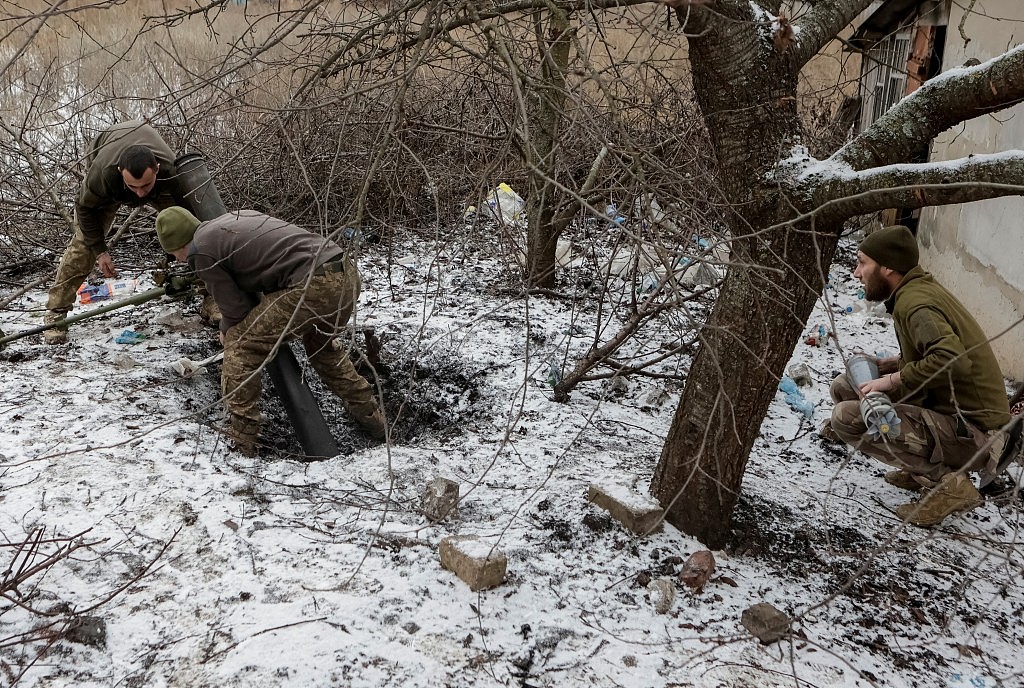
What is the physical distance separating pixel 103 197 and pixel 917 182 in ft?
14.4

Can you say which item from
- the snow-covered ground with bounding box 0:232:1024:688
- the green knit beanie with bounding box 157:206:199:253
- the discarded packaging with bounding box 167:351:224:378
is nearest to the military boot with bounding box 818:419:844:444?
the snow-covered ground with bounding box 0:232:1024:688

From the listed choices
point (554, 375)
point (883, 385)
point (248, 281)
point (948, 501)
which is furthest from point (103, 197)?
point (948, 501)

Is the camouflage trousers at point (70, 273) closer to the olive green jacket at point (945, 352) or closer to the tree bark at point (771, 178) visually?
the tree bark at point (771, 178)

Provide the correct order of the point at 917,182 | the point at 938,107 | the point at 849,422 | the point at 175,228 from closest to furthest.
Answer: the point at 917,182
the point at 938,107
the point at 849,422
the point at 175,228

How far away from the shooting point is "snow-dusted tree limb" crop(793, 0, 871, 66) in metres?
2.58

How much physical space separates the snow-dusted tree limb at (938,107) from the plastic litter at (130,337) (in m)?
4.20

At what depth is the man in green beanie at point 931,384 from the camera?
3189 millimetres

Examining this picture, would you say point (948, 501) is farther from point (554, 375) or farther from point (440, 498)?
point (440, 498)

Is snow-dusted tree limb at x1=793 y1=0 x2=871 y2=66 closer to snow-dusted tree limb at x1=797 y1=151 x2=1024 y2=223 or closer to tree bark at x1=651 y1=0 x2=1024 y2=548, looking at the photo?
tree bark at x1=651 y1=0 x2=1024 y2=548

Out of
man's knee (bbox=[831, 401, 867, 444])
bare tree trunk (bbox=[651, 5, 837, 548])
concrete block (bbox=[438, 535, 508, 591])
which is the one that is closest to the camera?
bare tree trunk (bbox=[651, 5, 837, 548])

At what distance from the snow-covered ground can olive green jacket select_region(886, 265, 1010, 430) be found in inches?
18.0

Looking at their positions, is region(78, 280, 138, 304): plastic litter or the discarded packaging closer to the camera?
the discarded packaging

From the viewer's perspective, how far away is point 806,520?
335cm

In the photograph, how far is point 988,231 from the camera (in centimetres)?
513
